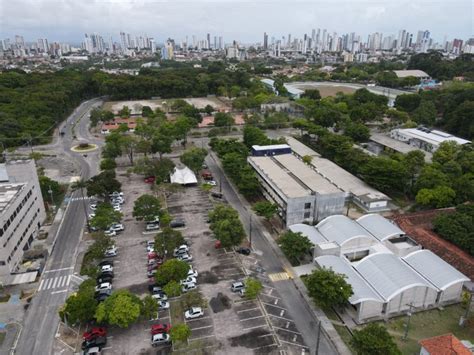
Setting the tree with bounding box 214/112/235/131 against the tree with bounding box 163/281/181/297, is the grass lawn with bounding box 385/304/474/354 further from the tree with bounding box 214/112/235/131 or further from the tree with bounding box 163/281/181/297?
the tree with bounding box 214/112/235/131

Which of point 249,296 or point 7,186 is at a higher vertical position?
point 7,186

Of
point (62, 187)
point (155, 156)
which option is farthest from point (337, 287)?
point (155, 156)

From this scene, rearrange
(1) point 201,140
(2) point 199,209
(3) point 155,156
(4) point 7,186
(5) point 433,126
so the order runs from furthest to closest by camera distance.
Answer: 1. (5) point 433,126
2. (1) point 201,140
3. (3) point 155,156
4. (2) point 199,209
5. (4) point 7,186

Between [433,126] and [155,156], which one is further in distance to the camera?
[433,126]

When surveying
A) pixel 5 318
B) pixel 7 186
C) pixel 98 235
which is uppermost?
pixel 7 186

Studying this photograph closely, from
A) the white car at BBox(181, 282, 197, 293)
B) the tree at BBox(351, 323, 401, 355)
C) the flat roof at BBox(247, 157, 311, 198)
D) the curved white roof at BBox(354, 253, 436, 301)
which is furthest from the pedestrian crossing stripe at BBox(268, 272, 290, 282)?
the flat roof at BBox(247, 157, 311, 198)

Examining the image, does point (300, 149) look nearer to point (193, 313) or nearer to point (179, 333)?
point (193, 313)

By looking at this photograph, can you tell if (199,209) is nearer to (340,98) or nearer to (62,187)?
(62,187)
